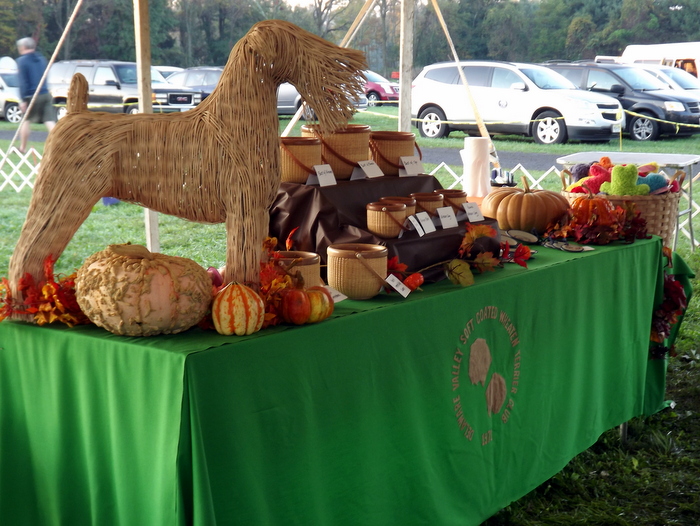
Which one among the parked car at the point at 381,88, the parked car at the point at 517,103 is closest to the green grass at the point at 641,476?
the parked car at the point at 517,103

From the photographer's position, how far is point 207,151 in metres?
1.66

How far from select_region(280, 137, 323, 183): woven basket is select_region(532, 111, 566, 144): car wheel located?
32.1 ft

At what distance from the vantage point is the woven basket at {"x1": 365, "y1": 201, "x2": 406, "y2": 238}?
216cm

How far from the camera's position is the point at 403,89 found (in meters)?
5.43

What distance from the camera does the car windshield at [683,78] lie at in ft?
43.5

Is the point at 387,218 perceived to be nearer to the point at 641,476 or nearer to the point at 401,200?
the point at 401,200

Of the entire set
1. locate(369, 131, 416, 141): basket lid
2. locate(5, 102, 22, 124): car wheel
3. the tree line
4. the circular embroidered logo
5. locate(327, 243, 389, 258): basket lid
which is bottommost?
the circular embroidered logo

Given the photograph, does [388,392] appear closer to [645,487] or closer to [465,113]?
[645,487]

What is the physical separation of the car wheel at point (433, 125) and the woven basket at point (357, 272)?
33.0 ft

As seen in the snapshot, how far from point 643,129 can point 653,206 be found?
9.75 m

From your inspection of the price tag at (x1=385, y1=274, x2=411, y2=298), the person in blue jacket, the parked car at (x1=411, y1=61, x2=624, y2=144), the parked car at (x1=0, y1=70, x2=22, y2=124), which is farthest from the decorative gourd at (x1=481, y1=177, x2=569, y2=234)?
the parked car at (x1=0, y1=70, x2=22, y2=124)

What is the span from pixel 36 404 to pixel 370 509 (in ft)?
2.63

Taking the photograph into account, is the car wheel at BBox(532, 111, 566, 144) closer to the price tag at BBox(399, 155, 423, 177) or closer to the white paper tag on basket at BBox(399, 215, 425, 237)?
the price tag at BBox(399, 155, 423, 177)

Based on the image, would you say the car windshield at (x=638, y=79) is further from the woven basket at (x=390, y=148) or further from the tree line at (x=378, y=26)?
the woven basket at (x=390, y=148)
